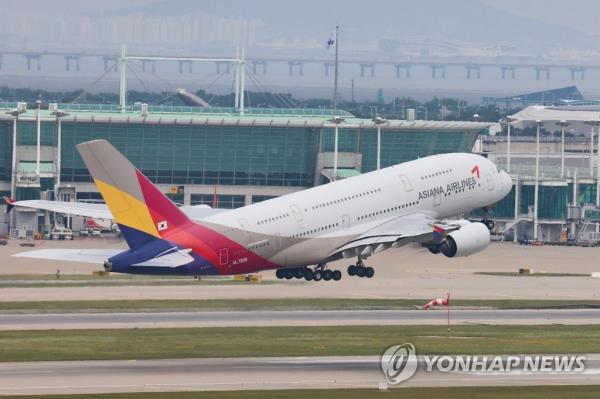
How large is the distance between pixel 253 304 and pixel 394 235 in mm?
12825

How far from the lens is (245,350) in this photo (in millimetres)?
94125

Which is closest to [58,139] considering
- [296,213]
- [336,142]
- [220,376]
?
[336,142]

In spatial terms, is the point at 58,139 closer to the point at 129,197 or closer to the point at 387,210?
the point at 387,210

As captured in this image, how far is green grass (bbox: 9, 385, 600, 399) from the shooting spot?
257 ft

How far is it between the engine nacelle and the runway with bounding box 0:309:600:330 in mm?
3889

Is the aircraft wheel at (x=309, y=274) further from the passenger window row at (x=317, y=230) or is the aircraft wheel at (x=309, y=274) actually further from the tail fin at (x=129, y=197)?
the tail fin at (x=129, y=197)

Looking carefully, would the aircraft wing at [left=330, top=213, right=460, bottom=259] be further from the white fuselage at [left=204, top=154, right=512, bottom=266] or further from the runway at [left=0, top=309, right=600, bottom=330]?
the runway at [left=0, top=309, right=600, bottom=330]

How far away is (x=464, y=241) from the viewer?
11119 cm

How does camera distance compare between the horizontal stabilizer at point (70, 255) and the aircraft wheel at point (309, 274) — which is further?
the aircraft wheel at point (309, 274)

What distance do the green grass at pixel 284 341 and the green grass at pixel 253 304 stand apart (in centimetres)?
1182

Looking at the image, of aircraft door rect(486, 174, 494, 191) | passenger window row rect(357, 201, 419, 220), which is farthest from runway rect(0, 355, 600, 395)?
aircraft door rect(486, 174, 494, 191)

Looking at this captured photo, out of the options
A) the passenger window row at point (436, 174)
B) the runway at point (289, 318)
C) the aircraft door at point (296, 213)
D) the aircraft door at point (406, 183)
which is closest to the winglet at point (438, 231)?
the aircraft door at point (406, 183)

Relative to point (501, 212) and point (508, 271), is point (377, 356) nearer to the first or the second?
point (508, 271)

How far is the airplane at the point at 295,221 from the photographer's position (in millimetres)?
95625
